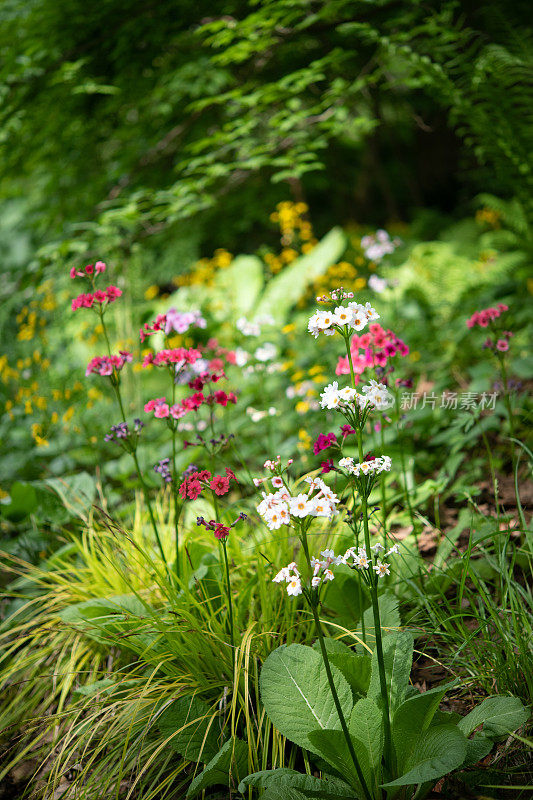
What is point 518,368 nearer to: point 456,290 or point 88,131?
point 456,290

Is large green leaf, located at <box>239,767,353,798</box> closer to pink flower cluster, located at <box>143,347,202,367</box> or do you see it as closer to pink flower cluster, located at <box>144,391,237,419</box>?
pink flower cluster, located at <box>144,391,237,419</box>

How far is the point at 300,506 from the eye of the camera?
38.1 inches

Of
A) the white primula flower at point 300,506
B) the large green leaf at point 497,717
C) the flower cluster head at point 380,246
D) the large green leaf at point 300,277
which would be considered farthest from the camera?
the large green leaf at point 300,277

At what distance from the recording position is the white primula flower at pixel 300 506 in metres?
0.93

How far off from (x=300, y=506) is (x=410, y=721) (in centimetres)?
50

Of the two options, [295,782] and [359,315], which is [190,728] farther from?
[359,315]

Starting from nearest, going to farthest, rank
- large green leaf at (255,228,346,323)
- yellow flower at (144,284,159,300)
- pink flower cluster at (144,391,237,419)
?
pink flower cluster at (144,391,237,419)
large green leaf at (255,228,346,323)
yellow flower at (144,284,159,300)

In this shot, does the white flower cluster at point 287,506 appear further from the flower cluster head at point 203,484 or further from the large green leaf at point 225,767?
the large green leaf at point 225,767

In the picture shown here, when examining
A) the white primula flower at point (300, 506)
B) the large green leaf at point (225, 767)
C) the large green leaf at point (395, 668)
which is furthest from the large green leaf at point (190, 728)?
the white primula flower at point (300, 506)

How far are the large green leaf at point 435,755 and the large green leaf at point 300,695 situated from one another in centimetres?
16

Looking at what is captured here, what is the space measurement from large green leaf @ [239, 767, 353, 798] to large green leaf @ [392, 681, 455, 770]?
0.12 metres

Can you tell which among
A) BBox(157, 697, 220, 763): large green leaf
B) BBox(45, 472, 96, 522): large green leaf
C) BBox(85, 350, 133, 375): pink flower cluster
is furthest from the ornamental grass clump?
BBox(45, 472, 96, 522): large green leaf

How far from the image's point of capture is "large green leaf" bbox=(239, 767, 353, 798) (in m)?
1.08

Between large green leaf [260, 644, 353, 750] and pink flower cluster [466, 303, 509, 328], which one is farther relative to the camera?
pink flower cluster [466, 303, 509, 328]
